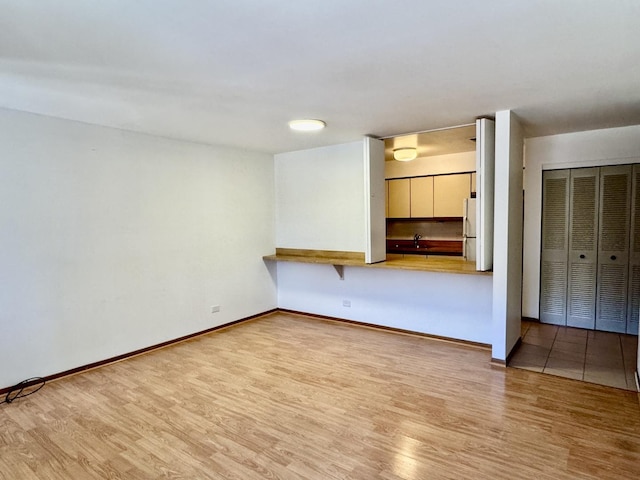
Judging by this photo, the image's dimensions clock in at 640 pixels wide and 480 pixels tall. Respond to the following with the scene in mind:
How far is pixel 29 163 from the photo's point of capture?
3172 mm

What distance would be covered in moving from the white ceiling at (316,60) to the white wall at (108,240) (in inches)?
16.6

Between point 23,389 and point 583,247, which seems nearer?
point 23,389

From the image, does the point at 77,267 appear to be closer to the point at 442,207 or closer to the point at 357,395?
the point at 357,395

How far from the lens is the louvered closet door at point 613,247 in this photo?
4.25 meters

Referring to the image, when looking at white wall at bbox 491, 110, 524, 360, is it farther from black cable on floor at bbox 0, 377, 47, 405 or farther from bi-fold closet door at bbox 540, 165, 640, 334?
black cable on floor at bbox 0, 377, 47, 405

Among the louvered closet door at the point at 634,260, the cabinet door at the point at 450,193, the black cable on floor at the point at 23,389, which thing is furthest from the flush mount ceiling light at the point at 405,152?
the black cable on floor at the point at 23,389

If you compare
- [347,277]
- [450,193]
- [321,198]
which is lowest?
[347,277]

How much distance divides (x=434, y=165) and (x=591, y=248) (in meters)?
2.55

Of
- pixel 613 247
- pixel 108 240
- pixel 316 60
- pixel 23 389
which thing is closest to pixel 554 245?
pixel 613 247

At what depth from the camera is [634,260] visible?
13.8 feet

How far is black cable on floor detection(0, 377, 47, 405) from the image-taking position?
119 inches

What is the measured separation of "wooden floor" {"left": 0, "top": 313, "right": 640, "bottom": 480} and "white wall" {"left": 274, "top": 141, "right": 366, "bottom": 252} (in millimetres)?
1745

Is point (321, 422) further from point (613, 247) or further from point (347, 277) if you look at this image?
point (613, 247)

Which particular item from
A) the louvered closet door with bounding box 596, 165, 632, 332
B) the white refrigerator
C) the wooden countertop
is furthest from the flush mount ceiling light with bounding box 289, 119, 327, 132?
the louvered closet door with bounding box 596, 165, 632, 332
